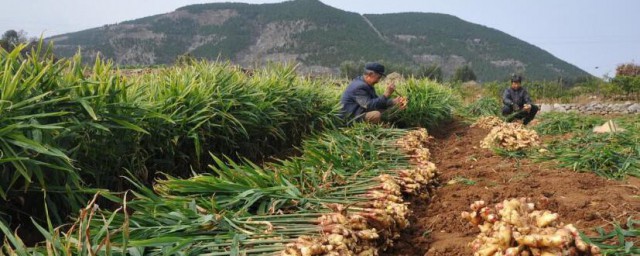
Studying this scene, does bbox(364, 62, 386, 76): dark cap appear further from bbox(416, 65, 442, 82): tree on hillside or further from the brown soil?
bbox(416, 65, 442, 82): tree on hillside

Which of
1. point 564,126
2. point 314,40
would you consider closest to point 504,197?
point 564,126

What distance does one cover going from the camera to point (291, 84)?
5480 millimetres

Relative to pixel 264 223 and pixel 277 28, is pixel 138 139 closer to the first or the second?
pixel 264 223

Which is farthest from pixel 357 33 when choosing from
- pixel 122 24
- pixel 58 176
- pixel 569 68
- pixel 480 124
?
pixel 58 176

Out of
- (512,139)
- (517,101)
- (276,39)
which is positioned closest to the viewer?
(512,139)

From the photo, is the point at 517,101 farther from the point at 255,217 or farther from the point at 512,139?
the point at 255,217

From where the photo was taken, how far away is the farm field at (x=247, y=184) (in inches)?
66.6

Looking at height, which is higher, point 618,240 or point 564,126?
point 618,240

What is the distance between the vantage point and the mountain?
70062 millimetres

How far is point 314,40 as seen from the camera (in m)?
78.2

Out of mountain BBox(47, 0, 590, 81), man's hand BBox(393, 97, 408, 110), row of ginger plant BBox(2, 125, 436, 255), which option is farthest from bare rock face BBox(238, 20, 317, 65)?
row of ginger plant BBox(2, 125, 436, 255)

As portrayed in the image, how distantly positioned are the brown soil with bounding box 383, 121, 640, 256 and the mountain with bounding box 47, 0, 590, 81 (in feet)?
200

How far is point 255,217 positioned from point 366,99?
390 cm

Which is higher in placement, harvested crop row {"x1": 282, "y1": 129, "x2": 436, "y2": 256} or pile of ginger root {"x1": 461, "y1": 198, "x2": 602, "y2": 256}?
pile of ginger root {"x1": 461, "y1": 198, "x2": 602, "y2": 256}
